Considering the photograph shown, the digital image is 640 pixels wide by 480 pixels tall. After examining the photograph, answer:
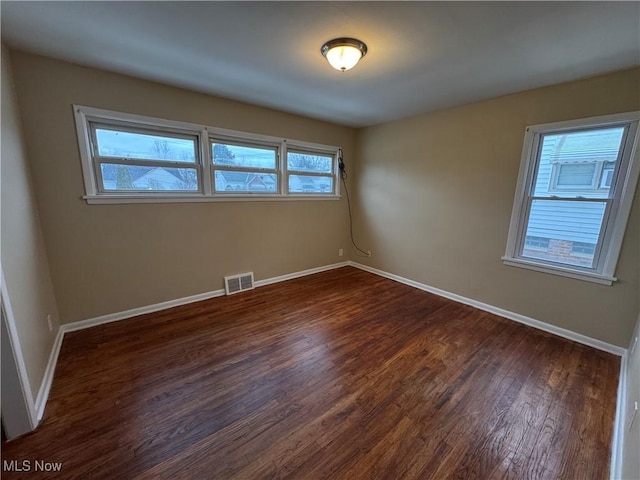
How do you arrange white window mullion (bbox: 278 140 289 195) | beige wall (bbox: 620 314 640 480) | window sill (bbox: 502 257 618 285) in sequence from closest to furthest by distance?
beige wall (bbox: 620 314 640 480)
window sill (bbox: 502 257 618 285)
white window mullion (bbox: 278 140 289 195)

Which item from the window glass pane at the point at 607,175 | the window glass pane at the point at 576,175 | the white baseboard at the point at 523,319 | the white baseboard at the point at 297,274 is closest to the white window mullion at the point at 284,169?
the white baseboard at the point at 297,274

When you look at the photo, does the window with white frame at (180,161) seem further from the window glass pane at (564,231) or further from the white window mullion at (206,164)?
the window glass pane at (564,231)

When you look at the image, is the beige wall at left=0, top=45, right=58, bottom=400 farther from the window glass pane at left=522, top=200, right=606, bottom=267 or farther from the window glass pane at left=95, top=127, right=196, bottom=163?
the window glass pane at left=522, top=200, right=606, bottom=267

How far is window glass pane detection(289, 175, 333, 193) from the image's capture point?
3961 millimetres

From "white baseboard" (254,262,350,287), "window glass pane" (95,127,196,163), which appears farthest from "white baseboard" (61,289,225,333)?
"window glass pane" (95,127,196,163)

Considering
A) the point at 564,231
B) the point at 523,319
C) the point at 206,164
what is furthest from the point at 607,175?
the point at 206,164

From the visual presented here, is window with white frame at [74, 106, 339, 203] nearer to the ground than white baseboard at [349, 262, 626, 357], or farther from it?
farther from it

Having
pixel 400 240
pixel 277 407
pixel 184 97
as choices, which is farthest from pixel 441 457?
pixel 184 97

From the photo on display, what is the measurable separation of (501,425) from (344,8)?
8.89ft

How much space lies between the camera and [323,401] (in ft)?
5.74

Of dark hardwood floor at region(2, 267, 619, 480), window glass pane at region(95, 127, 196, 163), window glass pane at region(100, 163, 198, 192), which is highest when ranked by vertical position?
window glass pane at region(95, 127, 196, 163)

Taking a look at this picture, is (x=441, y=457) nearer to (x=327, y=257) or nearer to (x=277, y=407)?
(x=277, y=407)

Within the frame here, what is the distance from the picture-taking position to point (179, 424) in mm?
1560

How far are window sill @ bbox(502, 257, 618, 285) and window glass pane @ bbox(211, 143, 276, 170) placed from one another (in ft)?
10.5
